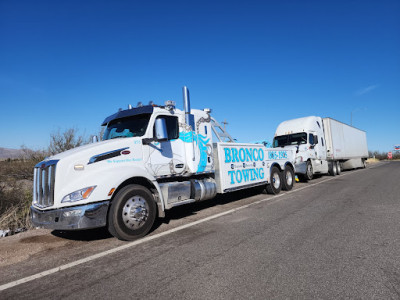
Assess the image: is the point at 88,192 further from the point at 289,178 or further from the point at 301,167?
the point at 301,167

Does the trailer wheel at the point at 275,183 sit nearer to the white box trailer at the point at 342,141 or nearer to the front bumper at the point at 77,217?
the front bumper at the point at 77,217

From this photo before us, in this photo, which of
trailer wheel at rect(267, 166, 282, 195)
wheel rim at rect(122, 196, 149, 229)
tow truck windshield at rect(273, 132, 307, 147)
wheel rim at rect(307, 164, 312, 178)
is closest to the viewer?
wheel rim at rect(122, 196, 149, 229)

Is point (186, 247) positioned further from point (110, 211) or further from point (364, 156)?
point (364, 156)

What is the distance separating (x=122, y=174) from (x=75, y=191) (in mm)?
822

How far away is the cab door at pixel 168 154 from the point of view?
18.5 ft

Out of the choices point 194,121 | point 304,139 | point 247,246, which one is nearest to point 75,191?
point 247,246

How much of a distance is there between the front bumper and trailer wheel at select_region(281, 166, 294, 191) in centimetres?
761

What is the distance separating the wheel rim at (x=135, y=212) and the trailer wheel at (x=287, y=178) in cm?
680

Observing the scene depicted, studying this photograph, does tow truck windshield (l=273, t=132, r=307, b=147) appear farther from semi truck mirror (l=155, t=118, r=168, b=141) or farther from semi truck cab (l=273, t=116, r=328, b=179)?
semi truck mirror (l=155, t=118, r=168, b=141)

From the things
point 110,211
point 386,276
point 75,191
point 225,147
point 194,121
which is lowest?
point 386,276

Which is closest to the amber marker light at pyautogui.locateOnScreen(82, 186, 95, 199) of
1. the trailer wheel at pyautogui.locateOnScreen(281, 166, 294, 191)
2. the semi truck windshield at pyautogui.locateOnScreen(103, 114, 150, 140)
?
the semi truck windshield at pyautogui.locateOnScreen(103, 114, 150, 140)

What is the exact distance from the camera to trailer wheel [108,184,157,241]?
182 inches

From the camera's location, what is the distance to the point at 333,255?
11.8ft

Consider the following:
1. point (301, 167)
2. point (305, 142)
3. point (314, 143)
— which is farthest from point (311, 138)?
point (301, 167)
